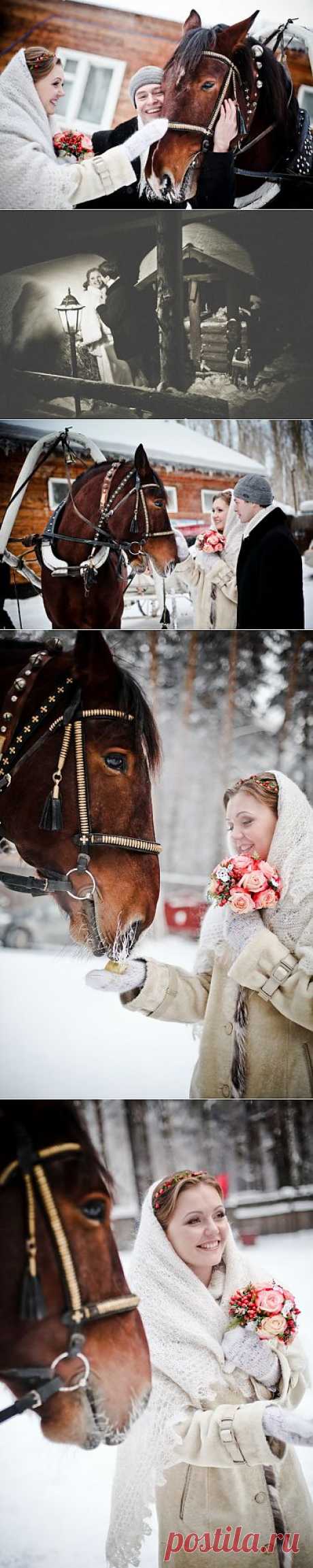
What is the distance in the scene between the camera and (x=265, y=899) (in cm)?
290

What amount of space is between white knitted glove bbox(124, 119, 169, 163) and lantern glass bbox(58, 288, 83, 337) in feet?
1.12

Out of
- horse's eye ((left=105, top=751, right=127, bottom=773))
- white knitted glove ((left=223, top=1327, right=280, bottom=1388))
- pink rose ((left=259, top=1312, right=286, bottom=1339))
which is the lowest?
white knitted glove ((left=223, top=1327, right=280, bottom=1388))

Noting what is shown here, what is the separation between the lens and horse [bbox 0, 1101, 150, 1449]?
2.82 meters

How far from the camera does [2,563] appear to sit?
3.01m

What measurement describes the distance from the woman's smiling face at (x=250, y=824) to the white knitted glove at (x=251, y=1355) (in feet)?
3.43

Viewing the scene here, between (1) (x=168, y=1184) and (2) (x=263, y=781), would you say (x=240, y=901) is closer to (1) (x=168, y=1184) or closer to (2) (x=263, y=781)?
(2) (x=263, y=781)

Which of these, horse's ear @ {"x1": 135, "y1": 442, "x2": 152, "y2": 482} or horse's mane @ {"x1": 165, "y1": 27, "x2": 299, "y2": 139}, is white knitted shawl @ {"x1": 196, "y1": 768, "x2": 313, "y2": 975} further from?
horse's mane @ {"x1": 165, "y1": 27, "x2": 299, "y2": 139}

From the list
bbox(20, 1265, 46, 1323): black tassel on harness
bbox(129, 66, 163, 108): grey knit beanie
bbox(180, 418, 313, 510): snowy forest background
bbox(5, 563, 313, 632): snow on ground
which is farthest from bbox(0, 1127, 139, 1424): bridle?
bbox(129, 66, 163, 108): grey knit beanie

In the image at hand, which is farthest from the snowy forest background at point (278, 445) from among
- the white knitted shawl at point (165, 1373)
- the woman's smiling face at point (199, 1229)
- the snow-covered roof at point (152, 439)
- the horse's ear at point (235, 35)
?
the white knitted shawl at point (165, 1373)

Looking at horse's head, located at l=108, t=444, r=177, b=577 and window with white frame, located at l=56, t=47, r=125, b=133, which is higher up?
window with white frame, located at l=56, t=47, r=125, b=133

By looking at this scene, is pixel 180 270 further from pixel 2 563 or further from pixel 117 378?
pixel 2 563

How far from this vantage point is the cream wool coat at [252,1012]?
9.67 ft

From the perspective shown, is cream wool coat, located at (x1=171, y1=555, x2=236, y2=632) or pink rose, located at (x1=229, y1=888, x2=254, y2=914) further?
cream wool coat, located at (x1=171, y1=555, x2=236, y2=632)

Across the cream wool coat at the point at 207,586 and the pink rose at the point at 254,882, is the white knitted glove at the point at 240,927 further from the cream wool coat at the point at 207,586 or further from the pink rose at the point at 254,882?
the cream wool coat at the point at 207,586
